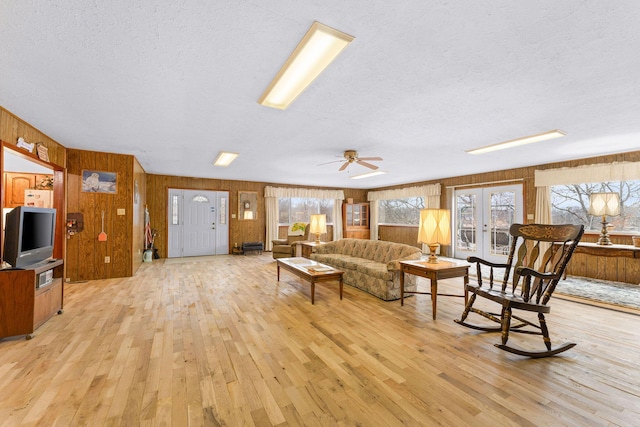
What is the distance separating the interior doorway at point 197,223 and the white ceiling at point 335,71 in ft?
12.3

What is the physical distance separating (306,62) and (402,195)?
7.58 metres

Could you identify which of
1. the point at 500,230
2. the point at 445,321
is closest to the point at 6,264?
the point at 445,321

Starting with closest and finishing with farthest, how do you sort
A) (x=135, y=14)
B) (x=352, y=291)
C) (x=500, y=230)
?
(x=135, y=14) < (x=352, y=291) < (x=500, y=230)

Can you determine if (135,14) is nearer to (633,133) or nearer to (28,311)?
(28,311)

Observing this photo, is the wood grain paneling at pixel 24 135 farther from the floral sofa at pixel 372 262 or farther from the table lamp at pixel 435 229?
the table lamp at pixel 435 229

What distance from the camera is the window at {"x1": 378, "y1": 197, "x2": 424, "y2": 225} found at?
9.09 m

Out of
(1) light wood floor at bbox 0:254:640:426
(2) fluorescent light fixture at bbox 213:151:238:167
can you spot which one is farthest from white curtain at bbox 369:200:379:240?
(1) light wood floor at bbox 0:254:640:426

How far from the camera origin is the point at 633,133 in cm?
361

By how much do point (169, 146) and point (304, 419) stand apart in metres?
4.40

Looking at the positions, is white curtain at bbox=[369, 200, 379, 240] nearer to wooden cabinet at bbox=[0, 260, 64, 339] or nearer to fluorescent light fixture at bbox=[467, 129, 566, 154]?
fluorescent light fixture at bbox=[467, 129, 566, 154]

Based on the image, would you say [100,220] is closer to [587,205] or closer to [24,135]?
[24,135]

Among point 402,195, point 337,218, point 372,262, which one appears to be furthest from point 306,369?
point 337,218

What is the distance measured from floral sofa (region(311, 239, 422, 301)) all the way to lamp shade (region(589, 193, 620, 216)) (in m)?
3.30

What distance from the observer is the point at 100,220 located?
4.80 m
